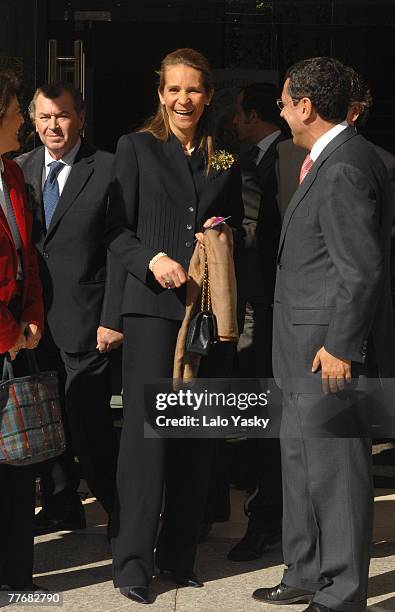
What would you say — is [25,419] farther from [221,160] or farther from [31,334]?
[221,160]

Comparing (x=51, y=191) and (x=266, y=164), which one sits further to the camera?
(x=266, y=164)

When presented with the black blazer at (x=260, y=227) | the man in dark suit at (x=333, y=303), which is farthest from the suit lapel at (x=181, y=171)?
the black blazer at (x=260, y=227)

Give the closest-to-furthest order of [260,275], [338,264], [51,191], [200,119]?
[338,264] < [200,119] < [51,191] < [260,275]

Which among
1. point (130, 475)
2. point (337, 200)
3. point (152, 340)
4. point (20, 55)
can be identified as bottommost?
point (130, 475)

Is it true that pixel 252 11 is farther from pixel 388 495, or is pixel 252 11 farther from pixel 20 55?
pixel 388 495

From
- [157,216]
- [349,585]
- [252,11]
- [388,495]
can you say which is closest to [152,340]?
[157,216]

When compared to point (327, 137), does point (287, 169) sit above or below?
below

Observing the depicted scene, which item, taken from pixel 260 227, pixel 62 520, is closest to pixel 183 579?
pixel 62 520

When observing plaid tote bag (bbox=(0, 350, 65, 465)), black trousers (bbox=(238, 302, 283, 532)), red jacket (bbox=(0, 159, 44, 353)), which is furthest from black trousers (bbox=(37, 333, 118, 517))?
plaid tote bag (bbox=(0, 350, 65, 465))

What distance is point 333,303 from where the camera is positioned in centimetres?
437

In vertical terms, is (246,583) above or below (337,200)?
below

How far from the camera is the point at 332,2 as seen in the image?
723 cm

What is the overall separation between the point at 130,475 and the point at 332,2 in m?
3.65

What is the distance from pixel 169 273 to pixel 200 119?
0.70 meters
